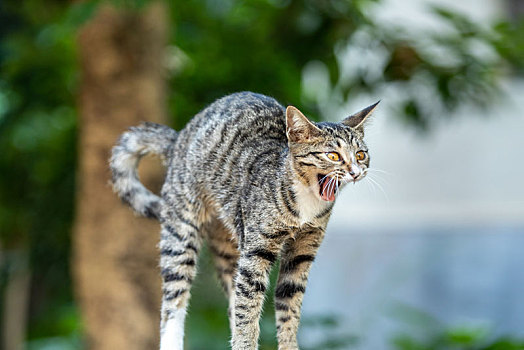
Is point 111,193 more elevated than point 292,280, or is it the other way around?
point 111,193

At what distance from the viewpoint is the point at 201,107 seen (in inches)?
227

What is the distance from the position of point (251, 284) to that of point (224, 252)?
1.45 feet

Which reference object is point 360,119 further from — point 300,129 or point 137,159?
point 137,159

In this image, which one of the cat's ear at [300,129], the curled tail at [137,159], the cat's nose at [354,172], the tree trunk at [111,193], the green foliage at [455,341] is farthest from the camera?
the green foliage at [455,341]

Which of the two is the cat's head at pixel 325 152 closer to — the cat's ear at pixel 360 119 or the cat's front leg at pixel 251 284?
the cat's ear at pixel 360 119

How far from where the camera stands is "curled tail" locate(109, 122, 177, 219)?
2.93m

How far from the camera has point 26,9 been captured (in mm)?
6340

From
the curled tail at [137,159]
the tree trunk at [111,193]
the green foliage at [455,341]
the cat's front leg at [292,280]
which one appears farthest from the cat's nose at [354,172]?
the green foliage at [455,341]

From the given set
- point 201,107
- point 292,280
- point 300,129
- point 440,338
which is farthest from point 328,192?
point 440,338

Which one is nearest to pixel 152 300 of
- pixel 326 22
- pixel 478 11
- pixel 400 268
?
pixel 326 22

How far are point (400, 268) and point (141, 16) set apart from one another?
5.26m

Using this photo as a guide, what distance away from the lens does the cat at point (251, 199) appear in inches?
92.7

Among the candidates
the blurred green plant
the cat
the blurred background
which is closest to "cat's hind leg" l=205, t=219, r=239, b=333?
the cat

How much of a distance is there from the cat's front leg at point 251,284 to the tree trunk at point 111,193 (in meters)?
2.88
